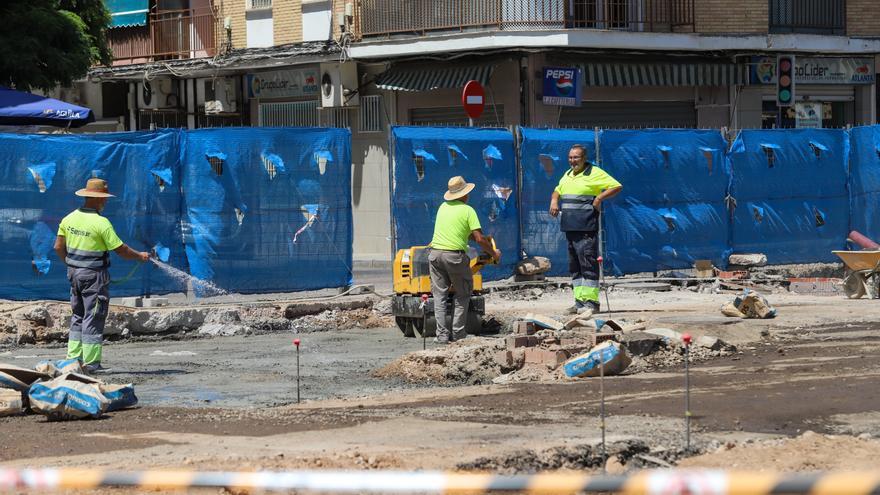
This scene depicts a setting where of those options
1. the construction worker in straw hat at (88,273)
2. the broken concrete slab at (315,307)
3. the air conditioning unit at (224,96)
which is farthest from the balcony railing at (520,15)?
the construction worker in straw hat at (88,273)

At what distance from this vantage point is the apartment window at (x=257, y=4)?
104 feet

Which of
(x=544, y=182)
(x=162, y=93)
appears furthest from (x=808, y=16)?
(x=162, y=93)

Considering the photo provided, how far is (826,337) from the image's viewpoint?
14312 millimetres

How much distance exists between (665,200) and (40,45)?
1090 cm

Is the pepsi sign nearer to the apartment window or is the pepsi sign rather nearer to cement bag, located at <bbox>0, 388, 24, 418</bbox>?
the apartment window

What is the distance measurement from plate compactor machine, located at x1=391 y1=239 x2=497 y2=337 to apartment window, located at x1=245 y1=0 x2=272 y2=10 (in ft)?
56.1

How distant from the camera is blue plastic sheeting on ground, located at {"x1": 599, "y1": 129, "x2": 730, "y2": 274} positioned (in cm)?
2000

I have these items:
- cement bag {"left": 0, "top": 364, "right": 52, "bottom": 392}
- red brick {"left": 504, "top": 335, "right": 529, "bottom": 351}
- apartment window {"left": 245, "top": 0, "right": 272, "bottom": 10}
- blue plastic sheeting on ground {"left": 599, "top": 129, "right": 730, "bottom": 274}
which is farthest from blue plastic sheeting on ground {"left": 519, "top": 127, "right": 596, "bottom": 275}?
apartment window {"left": 245, "top": 0, "right": 272, "bottom": 10}

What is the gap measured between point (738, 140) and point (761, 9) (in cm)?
877

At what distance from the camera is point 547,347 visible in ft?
40.6

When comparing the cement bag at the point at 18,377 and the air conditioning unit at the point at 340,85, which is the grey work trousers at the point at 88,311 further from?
the air conditioning unit at the point at 340,85

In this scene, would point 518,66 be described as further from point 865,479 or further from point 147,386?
point 865,479

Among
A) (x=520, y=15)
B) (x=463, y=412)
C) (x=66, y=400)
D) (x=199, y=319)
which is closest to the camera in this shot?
(x=463, y=412)

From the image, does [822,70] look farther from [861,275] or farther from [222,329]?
[222,329]
